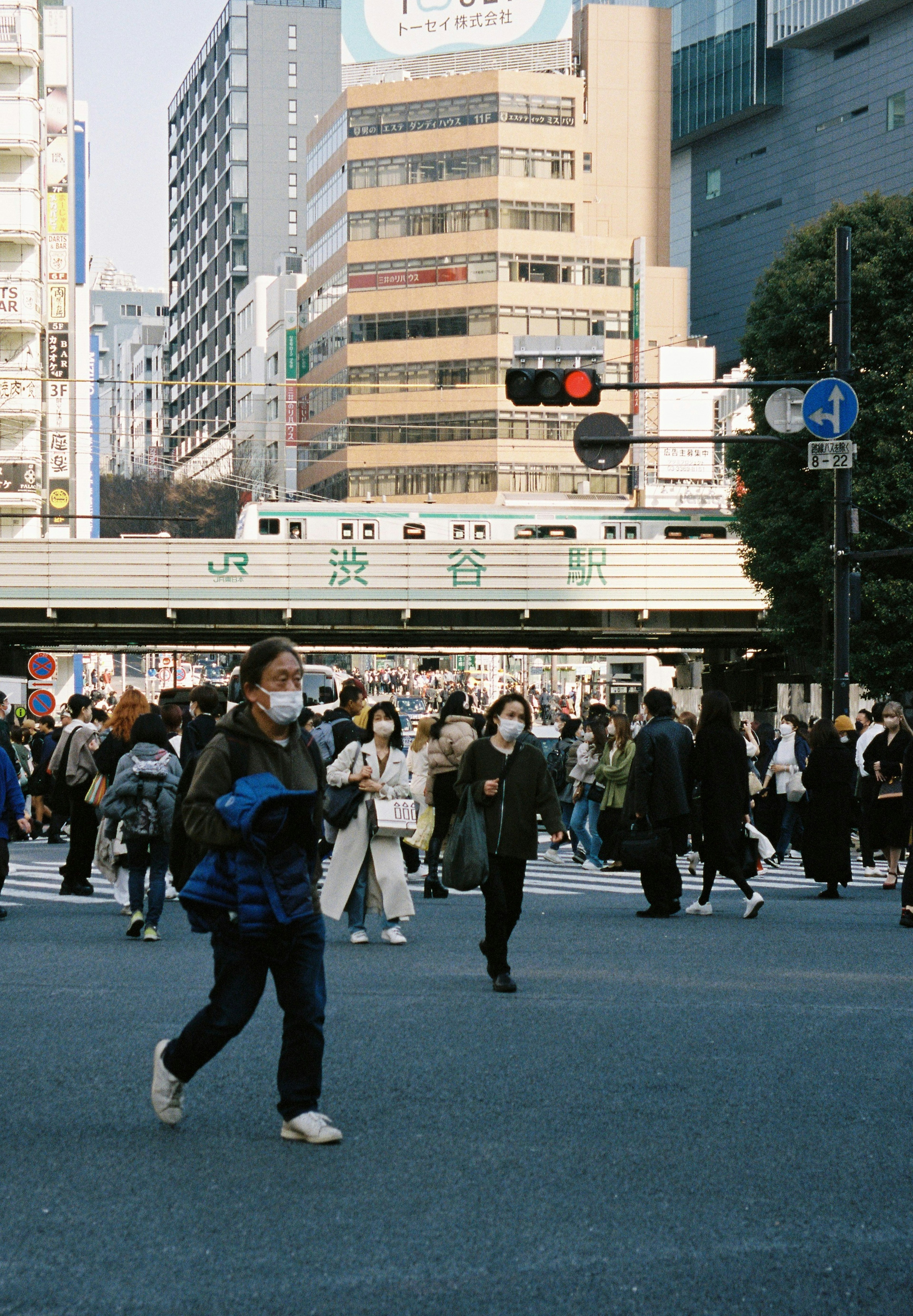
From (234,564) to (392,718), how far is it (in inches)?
1653

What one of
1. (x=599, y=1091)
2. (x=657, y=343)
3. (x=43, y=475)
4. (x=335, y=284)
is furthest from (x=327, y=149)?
(x=599, y=1091)

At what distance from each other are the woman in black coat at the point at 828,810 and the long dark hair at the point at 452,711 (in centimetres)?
314

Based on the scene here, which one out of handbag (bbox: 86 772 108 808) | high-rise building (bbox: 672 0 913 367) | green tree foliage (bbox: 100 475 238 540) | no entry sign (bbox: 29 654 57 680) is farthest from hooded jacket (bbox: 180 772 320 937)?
high-rise building (bbox: 672 0 913 367)

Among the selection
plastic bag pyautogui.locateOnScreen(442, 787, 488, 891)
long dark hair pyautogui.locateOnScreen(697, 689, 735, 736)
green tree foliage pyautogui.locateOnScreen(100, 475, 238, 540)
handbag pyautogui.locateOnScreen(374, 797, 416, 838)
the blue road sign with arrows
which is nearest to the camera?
plastic bag pyautogui.locateOnScreen(442, 787, 488, 891)

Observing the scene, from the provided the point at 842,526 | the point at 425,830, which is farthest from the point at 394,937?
the point at 842,526

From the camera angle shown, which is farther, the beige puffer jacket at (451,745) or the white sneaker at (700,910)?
the beige puffer jacket at (451,745)

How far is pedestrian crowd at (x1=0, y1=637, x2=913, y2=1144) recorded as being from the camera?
514cm

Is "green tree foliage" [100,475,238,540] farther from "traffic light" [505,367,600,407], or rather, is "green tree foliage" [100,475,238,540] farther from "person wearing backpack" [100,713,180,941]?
"person wearing backpack" [100,713,180,941]

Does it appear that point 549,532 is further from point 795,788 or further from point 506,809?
point 506,809

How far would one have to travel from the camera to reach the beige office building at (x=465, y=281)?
77.8 meters

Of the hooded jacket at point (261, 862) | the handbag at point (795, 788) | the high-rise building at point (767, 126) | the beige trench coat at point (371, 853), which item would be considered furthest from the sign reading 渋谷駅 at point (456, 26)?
the hooded jacket at point (261, 862)

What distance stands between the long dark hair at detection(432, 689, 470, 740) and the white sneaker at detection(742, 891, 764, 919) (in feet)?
9.89

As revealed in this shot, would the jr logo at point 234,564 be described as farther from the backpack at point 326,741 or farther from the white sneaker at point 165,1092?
the white sneaker at point 165,1092

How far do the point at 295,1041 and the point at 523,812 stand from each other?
355 cm
